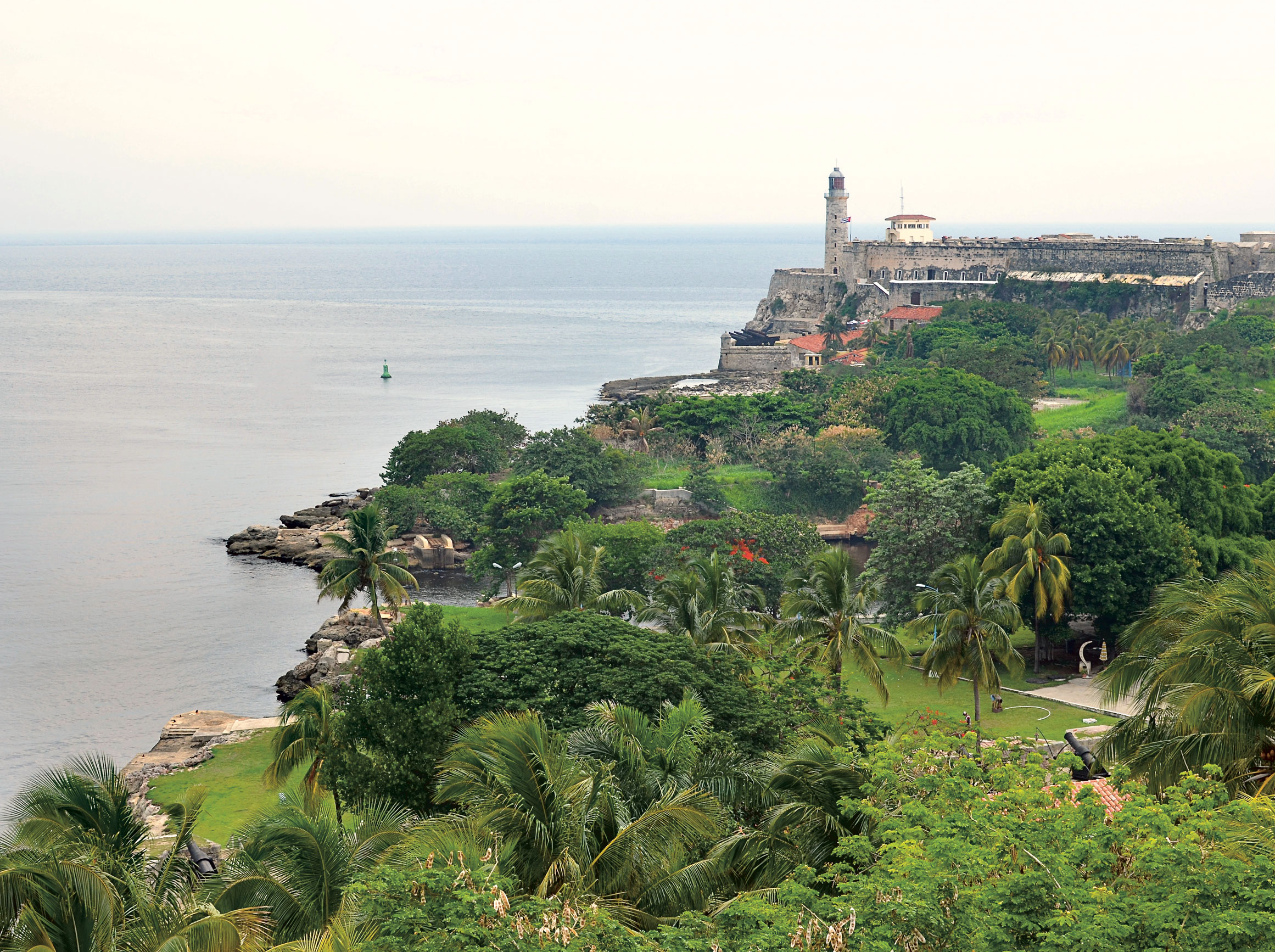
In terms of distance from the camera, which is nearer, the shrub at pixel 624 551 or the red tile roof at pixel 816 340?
the shrub at pixel 624 551

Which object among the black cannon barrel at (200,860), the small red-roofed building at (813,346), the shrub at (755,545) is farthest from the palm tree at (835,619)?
the small red-roofed building at (813,346)

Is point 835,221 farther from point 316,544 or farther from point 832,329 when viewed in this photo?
point 316,544

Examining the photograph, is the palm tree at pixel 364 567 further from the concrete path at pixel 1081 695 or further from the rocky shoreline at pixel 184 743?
the concrete path at pixel 1081 695

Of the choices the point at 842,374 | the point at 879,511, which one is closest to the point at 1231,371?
the point at 842,374

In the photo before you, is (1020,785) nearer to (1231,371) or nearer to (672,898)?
(672,898)

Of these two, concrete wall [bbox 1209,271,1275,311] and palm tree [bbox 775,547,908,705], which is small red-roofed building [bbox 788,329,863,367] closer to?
concrete wall [bbox 1209,271,1275,311]

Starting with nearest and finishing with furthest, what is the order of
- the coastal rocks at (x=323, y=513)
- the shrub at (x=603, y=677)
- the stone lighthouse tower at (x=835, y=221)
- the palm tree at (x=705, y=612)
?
the shrub at (x=603, y=677) → the palm tree at (x=705, y=612) → the coastal rocks at (x=323, y=513) → the stone lighthouse tower at (x=835, y=221)

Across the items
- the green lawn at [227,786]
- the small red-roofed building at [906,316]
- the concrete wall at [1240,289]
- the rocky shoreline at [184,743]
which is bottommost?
the rocky shoreline at [184,743]
